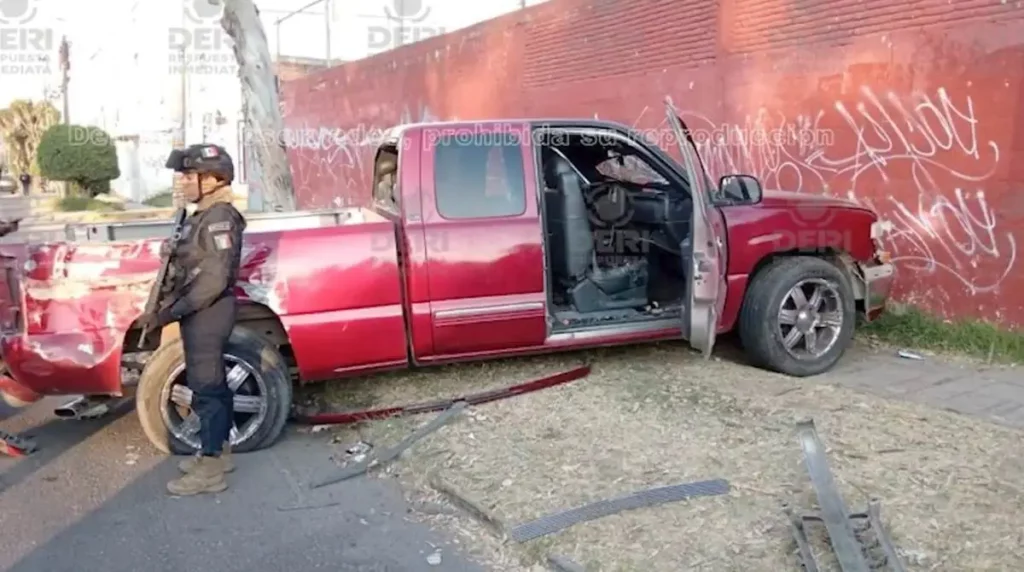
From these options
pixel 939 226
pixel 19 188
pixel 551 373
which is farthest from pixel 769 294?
pixel 19 188

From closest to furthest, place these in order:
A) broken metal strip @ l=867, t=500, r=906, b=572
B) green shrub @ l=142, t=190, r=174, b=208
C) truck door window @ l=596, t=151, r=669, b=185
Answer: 1. broken metal strip @ l=867, t=500, r=906, b=572
2. truck door window @ l=596, t=151, r=669, b=185
3. green shrub @ l=142, t=190, r=174, b=208

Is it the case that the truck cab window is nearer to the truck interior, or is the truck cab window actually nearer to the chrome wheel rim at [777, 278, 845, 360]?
the truck interior

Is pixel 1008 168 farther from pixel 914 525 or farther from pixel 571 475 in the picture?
pixel 571 475

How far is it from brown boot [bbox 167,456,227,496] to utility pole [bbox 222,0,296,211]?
6.68 meters

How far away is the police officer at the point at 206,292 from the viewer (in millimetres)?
4406

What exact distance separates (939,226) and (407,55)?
10962 mm

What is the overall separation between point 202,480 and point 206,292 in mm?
994

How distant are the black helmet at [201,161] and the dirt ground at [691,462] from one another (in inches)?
71.9

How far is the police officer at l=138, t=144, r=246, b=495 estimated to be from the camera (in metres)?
4.41

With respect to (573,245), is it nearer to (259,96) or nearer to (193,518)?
(193,518)

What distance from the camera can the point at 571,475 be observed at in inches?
175

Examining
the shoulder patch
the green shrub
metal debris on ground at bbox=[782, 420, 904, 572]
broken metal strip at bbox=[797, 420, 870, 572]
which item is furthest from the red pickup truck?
the green shrub

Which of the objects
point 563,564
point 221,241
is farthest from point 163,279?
point 563,564

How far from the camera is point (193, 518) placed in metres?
4.30
